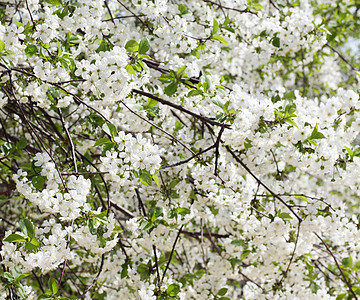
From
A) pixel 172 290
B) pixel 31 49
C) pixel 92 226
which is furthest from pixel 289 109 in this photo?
pixel 31 49

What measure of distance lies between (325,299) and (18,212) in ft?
10.6

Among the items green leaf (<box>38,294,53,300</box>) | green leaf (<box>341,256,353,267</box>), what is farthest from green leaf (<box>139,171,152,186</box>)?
green leaf (<box>341,256,353,267</box>)

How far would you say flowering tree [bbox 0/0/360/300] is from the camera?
243 centimetres

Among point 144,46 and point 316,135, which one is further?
point 316,135

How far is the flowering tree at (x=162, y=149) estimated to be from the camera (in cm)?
243

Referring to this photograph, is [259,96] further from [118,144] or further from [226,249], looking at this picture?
[226,249]

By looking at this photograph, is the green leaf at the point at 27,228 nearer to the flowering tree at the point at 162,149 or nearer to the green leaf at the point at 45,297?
the flowering tree at the point at 162,149

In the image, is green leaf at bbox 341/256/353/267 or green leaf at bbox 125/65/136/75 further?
green leaf at bbox 341/256/353/267

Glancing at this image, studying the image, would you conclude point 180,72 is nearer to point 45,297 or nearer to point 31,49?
point 31,49

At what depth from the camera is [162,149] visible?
3.34 m

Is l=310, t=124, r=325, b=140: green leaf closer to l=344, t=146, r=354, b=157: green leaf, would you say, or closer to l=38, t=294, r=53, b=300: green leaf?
l=344, t=146, r=354, b=157: green leaf

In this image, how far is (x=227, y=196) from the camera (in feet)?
10.5

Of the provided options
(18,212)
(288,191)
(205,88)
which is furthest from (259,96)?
(18,212)

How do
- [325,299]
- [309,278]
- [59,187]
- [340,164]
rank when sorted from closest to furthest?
[59,187] → [340,164] → [325,299] → [309,278]
